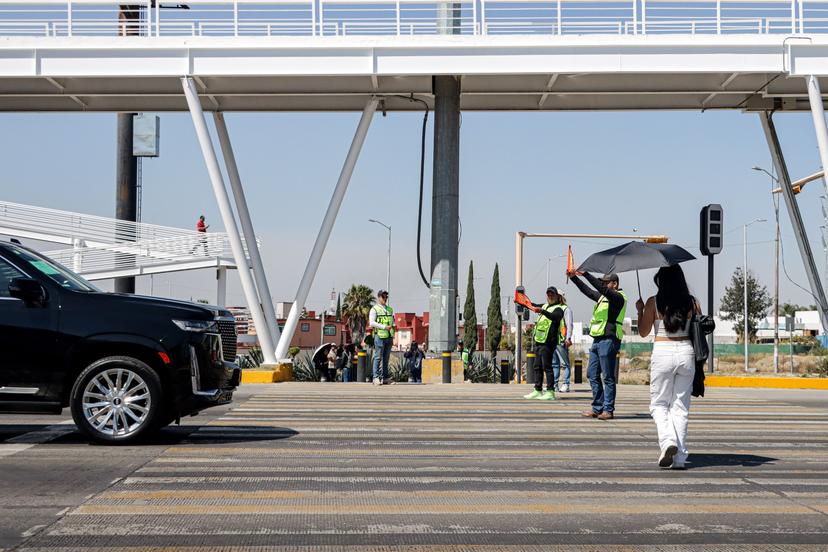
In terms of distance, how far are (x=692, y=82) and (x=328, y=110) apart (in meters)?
9.17

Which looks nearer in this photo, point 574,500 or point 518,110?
point 574,500

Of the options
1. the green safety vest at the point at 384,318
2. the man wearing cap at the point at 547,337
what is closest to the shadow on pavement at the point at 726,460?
the man wearing cap at the point at 547,337

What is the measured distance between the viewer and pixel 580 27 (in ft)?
74.7

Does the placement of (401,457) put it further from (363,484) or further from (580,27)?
(580,27)

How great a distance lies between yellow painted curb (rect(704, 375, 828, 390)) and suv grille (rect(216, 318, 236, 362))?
45.0ft

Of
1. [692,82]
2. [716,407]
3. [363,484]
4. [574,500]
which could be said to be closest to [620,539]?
[574,500]

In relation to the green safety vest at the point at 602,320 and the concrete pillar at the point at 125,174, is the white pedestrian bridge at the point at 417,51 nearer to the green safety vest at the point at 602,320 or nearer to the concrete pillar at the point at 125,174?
the green safety vest at the point at 602,320

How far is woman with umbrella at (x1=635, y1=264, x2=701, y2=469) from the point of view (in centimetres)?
822

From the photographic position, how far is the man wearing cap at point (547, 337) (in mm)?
14930

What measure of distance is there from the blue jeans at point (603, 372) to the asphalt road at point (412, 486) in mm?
374

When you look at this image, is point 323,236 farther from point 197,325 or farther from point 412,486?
point 412,486

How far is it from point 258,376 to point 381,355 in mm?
3367

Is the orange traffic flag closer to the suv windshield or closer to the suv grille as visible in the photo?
the suv grille

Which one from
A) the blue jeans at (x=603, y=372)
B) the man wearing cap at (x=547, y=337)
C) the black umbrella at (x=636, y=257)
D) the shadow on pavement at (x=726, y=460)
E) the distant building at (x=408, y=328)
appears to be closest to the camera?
the shadow on pavement at (x=726, y=460)
